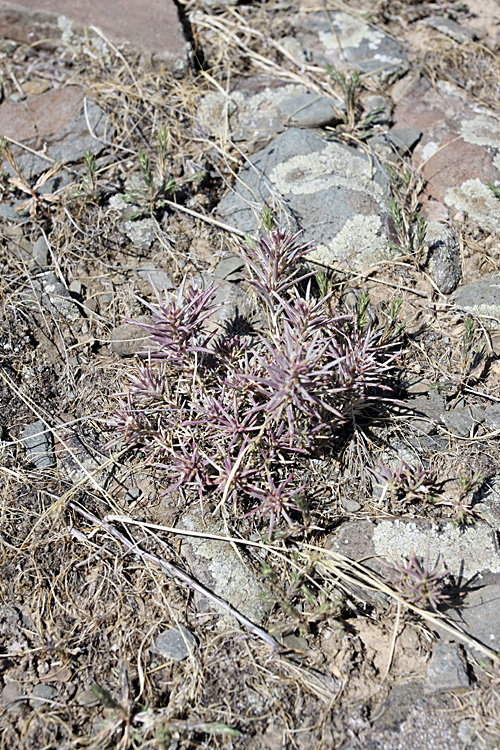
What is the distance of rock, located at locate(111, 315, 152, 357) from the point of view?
3350 millimetres

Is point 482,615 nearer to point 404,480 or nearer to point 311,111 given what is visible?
point 404,480

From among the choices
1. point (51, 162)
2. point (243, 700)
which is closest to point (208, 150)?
point (51, 162)

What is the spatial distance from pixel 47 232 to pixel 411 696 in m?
3.13

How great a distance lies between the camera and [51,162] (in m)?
3.99

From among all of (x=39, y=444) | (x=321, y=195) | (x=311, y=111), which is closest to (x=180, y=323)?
(x=39, y=444)

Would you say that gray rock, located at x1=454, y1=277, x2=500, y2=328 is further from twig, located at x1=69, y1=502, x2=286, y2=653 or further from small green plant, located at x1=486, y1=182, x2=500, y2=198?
twig, located at x1=69, y1=502, x2=286, y2=653

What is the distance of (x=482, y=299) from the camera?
3445 mm

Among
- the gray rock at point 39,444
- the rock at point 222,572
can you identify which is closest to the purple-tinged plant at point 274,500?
the rock at point 222,572

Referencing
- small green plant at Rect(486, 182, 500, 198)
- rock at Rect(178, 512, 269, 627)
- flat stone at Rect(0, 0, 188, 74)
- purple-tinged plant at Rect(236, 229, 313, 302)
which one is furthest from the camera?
flat stone at Rect(0, 0, 188, 74)

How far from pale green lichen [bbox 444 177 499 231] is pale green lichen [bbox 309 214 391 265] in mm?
567

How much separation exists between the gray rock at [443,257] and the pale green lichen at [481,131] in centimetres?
79

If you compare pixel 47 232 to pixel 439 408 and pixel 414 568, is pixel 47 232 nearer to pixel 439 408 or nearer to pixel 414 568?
pixel 439 408

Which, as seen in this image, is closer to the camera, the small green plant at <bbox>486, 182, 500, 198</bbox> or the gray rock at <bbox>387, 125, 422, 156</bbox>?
the small green plant at <bbox>486, 182, 500, 198</bbox>

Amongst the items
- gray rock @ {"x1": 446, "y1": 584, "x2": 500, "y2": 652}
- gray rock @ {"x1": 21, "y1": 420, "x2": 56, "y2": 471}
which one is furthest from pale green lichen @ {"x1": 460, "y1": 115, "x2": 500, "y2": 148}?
gray rock @ {"x1": 21, "y1": 420, "x2": 56, "y2": 471}
